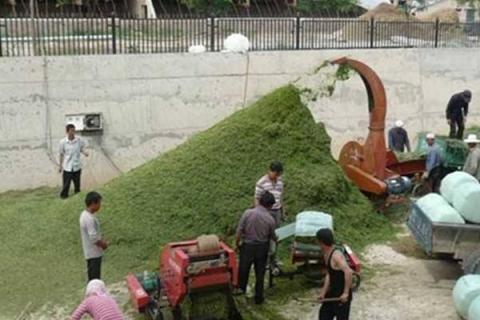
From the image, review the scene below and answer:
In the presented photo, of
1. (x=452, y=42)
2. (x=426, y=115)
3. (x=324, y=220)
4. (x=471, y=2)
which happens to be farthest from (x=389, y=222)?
(x=471, y=2)

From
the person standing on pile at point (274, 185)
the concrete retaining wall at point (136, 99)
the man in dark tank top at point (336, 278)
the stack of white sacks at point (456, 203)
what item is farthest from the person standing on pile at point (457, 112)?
the man in dark tank top at point (336, 278)

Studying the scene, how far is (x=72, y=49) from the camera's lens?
42.5 feet

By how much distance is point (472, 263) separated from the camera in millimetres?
7352

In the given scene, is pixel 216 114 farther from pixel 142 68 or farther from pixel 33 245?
pixel 33 245

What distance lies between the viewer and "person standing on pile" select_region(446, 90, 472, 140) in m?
15.0

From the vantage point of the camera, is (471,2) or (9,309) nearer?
(9,309)

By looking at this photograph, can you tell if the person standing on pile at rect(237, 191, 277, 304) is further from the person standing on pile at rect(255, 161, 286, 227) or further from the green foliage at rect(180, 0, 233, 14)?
the green foliage at rect(180, 0, 233, 14)

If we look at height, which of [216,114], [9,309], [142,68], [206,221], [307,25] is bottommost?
[9,309]

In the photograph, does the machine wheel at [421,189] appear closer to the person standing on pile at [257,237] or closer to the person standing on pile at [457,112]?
the person standing on pile at [457,112]

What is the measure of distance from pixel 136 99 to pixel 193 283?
7.45 meters

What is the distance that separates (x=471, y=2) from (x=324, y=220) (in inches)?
1390

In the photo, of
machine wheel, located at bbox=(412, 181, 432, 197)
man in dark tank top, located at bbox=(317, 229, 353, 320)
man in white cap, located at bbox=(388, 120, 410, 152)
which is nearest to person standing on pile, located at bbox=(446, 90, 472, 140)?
man in white cap, located at bbox=(388, 120, 410, 152)

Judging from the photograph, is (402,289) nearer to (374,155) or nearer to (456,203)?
(456,203)

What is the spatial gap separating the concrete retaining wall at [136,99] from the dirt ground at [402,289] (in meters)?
5.92
